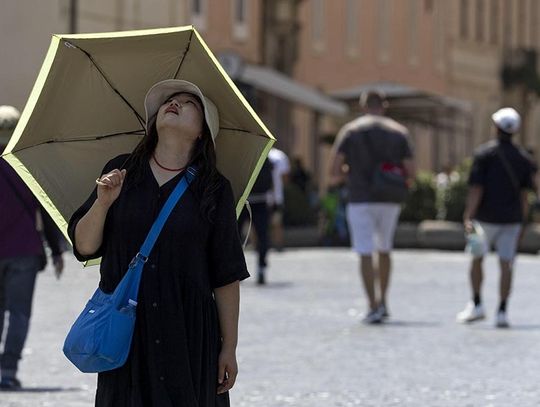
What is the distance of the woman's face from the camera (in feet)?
19.4

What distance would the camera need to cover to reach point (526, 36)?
224 feet

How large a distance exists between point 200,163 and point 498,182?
31.4ft

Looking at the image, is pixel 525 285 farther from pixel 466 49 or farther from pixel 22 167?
pixel 466 49

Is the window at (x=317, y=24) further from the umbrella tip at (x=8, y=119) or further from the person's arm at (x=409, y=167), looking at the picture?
the umbrella tip at (x=8, y=119)

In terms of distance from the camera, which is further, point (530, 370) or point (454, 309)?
point (454, 309)

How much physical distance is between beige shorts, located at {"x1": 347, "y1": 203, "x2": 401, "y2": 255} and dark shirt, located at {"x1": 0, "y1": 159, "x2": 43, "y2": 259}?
4903mm

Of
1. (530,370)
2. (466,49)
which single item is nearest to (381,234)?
(530,370)

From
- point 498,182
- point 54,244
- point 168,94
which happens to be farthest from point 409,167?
point 168,94

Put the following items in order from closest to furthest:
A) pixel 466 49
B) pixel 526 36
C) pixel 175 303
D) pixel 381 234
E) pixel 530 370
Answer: pixel 175 303, pixel 530 370, pixel 381 234, pixel 466 49, pixel 526 36

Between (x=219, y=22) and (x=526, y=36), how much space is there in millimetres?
27414

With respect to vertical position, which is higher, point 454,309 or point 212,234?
point 212,234

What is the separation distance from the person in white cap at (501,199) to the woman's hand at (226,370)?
9.39 m

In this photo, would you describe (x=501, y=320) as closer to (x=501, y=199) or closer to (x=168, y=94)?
(x=501, y=199)

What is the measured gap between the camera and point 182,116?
5.94 meters
